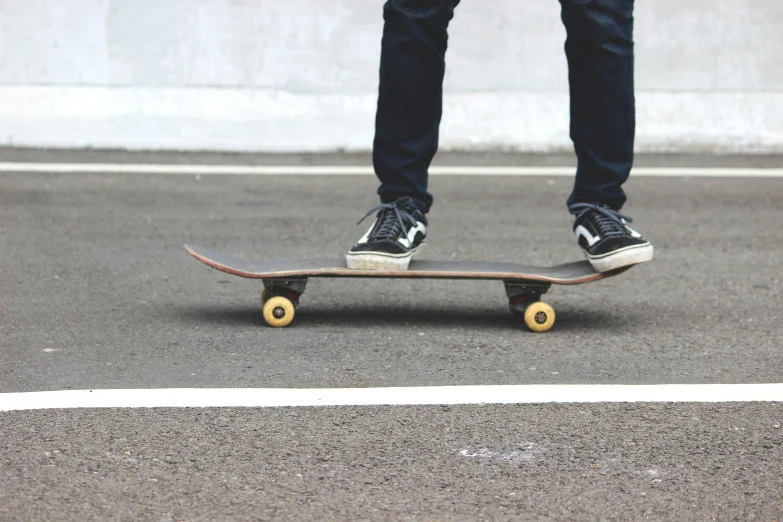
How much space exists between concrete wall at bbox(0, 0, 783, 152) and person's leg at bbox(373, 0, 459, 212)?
4.18 m

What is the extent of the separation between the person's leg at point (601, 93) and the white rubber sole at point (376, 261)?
0.68m

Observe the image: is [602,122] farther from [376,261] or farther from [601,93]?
[376,261]

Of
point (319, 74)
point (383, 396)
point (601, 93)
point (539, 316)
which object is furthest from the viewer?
point (319, 74)

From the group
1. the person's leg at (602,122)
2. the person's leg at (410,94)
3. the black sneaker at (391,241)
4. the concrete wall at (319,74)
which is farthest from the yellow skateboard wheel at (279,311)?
the concrete wall at (319,74)

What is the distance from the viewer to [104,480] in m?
2.43

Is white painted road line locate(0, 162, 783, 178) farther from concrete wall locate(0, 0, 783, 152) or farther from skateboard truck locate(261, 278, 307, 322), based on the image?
skateboard truck locate(261, 278, 307, 322)

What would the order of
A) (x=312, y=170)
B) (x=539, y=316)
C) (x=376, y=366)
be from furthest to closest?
(x=312, y=170), (x=539, y=316), (x=376, y=366)

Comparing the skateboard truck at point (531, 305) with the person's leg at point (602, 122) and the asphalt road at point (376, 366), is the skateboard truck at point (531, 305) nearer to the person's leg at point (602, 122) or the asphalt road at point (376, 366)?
the asphalt road at point (376, 366)

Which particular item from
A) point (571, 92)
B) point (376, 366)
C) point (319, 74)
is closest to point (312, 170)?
point (319, 74)

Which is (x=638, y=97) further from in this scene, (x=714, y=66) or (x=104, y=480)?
(x=104, y=480)

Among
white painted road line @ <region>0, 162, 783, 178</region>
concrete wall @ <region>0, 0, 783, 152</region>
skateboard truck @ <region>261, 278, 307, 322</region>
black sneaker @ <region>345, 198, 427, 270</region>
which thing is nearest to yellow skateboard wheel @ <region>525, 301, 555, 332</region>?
black sneaker @ <region>345, 198, 427, 270</region>

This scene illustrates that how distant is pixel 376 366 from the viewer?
10.9 ft

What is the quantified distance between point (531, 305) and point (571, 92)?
2.50ft

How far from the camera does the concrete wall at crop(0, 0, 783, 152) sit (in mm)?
8188
